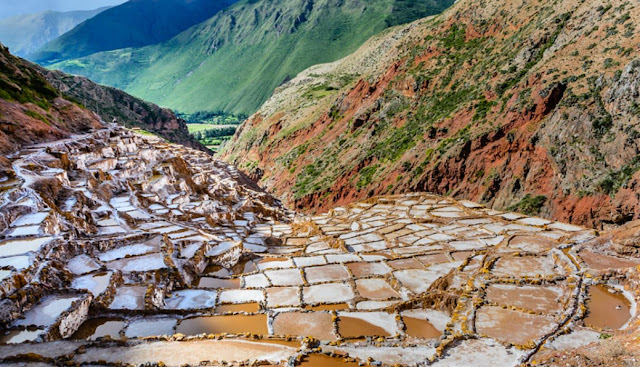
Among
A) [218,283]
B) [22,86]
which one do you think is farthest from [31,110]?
[218,283]

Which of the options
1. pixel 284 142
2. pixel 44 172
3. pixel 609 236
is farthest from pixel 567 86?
pixel 284 142

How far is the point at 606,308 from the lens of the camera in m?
16.2

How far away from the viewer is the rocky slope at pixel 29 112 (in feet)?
106

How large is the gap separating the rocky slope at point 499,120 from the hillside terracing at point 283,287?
5375mm

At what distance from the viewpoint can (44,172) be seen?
26.7m

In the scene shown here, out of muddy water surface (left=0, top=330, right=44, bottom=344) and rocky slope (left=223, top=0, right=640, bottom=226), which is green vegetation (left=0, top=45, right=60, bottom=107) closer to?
muddy water surface (left=0, top=330, right=44, bottom=344)

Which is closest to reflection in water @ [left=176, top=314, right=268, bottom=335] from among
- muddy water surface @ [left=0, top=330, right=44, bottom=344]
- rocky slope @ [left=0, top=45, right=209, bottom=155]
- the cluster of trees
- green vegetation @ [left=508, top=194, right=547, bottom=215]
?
muddy water surface @ [left=0, top=330, right=44, bottom=344]

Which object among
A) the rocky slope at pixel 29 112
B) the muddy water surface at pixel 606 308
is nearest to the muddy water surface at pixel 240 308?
the muddy water surface at pixel 606 308

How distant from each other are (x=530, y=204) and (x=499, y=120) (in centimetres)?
1108

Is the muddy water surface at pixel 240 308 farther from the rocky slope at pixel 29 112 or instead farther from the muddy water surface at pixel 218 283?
the rocky slope at pixel 29 112

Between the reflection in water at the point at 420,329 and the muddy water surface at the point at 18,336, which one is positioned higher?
the muddy water surface at the point at 18,336

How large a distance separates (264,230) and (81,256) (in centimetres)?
1805

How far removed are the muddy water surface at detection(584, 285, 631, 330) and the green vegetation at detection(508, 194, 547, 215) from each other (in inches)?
593

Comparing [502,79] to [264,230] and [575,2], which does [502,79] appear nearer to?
[575,2]
